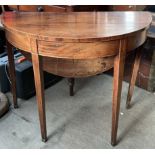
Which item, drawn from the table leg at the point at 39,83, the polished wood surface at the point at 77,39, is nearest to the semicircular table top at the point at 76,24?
the polished wood surface at the point at 77,39

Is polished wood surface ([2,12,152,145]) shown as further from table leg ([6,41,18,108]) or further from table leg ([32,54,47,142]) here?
table leg ([6,41,18,108])

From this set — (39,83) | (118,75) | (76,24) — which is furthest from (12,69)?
(118,75)

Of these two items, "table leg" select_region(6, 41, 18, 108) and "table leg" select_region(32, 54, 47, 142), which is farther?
"table leg" select_region(6, 41, 18, 108)

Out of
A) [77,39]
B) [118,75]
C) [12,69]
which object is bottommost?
[12,69]

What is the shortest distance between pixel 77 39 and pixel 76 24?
0.20m

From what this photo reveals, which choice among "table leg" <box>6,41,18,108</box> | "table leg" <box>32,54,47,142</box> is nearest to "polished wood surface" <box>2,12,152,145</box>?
"table leg" <box>32,54,47,142</box>

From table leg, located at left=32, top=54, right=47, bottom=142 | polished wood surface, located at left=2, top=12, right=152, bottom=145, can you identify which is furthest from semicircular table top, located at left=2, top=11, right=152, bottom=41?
table leg, located at left=32, top=54, right=47, bottom=142

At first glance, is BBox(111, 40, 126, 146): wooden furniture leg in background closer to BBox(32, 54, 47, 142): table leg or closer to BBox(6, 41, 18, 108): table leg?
BBox(32, 54, 47, 142): table leg

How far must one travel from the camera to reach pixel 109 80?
206 centimetres

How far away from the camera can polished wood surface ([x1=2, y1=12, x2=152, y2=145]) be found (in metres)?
1.06

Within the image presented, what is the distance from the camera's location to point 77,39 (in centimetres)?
103

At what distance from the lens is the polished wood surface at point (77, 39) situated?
1.06 meters

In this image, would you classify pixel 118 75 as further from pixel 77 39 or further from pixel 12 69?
pixel 12 69

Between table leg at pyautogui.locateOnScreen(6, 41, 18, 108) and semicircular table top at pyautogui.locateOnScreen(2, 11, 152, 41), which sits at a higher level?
semicircular table top at pyautogui.locateOnScreen(2, 11, 152, 41)
